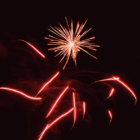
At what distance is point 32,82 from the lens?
1.29 metres

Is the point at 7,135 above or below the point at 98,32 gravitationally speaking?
below

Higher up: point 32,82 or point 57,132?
point 32,82

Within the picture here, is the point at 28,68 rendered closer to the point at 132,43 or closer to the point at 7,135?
the point at 7,135

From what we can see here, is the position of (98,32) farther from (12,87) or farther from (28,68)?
(12,87)

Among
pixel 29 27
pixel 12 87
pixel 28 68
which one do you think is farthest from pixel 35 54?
pixel 12 87

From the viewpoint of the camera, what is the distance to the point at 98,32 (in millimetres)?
1316

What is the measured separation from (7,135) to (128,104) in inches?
51.7

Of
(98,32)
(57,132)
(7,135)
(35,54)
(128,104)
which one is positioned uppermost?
(98,32)

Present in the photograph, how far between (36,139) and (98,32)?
4.19 ft

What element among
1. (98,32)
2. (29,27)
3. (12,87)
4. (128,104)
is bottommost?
(12,87)

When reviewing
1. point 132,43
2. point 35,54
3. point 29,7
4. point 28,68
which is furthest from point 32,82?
point 132,43

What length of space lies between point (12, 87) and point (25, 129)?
46 cm

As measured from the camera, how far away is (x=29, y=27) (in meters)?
A: 1.30

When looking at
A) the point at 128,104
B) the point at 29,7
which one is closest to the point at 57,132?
the point at 128,104
